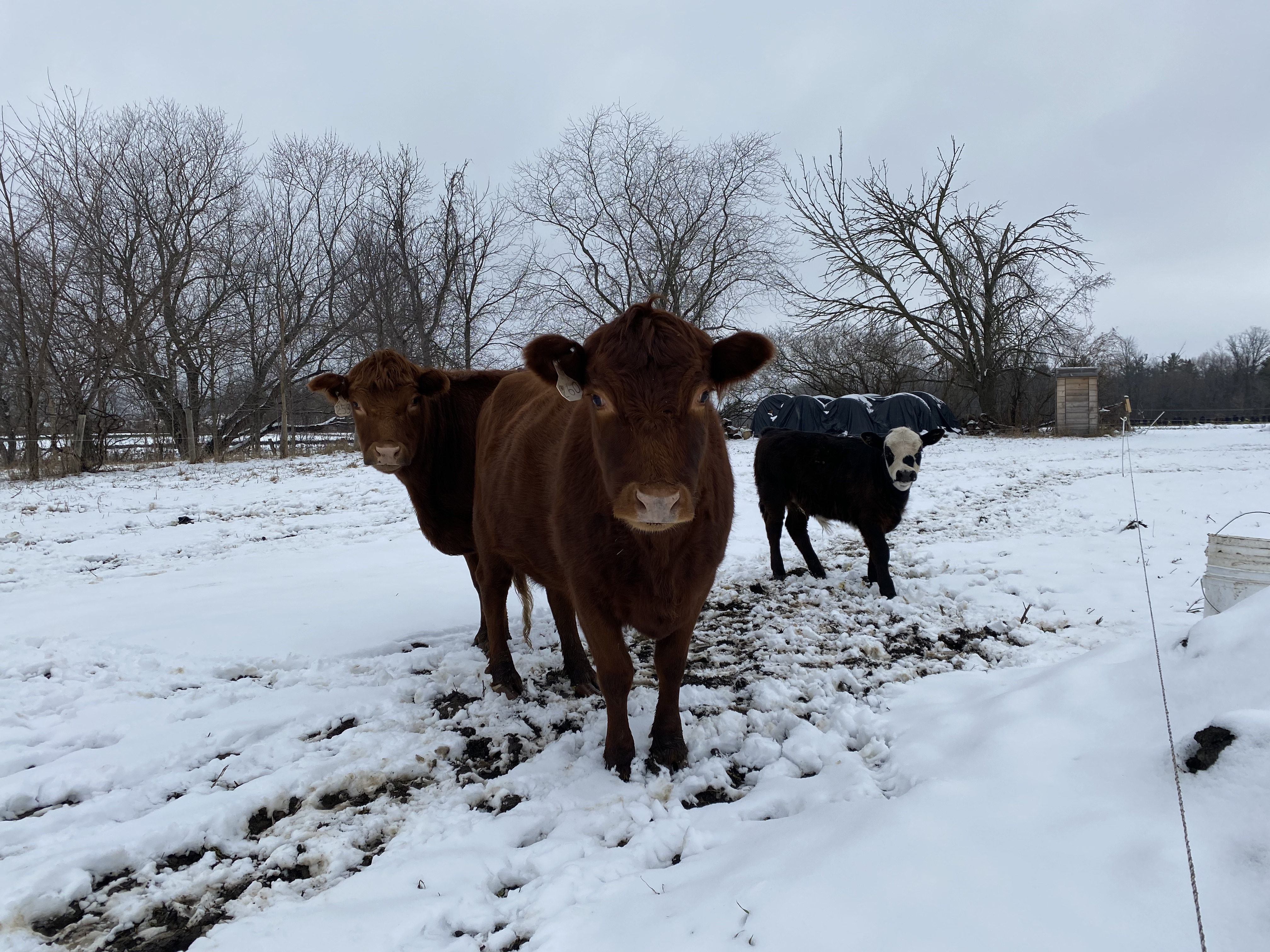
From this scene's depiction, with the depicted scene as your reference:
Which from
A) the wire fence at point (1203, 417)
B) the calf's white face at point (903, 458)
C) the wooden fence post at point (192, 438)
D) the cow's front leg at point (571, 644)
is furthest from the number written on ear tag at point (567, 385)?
the wire fence at point (1203, 417)

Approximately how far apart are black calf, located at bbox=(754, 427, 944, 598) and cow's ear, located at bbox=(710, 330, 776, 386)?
3.26 meters

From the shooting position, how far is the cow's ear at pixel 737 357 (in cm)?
244

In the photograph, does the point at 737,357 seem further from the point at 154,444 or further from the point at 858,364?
the point at 858,364

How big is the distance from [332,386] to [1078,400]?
93.7 ft

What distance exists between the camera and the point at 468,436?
4.44 m

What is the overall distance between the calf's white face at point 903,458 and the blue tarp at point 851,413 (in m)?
17.0

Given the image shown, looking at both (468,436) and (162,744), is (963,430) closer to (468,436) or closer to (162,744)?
(468,436)

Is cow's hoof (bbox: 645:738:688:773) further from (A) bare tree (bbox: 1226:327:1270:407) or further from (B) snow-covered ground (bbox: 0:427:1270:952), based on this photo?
(A) bare tree (bbox: 1226:327:1270:407)

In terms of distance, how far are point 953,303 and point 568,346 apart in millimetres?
33009

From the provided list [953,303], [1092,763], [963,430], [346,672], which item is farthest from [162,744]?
[953,303]

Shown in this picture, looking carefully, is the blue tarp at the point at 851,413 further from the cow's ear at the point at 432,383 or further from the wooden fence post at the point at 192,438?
A: the cow's ear at the point at 432,383

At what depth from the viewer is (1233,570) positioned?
3068 millimetres

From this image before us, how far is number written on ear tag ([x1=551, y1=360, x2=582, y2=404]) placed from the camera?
2480mm

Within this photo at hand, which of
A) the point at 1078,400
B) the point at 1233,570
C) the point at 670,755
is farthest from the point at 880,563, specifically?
the point at 1078,400
